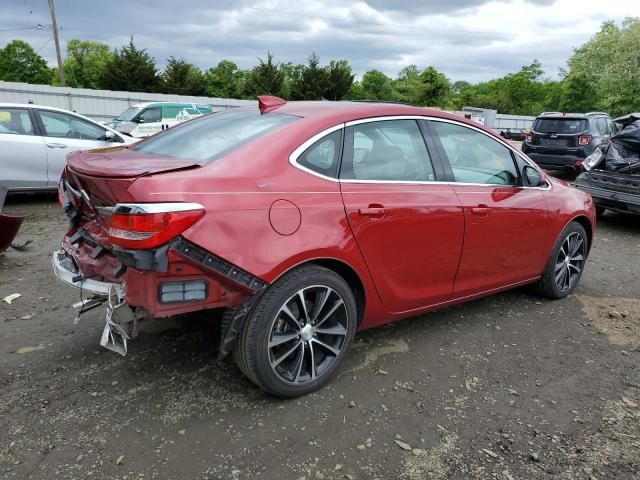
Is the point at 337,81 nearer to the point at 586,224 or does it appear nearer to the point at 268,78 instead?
the point at 268,78

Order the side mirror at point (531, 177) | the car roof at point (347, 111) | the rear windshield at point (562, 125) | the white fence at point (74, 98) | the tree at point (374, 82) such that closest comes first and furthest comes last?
the car roof at point (347, 111), the side mirror at point (531, 177), the rear windshield at point (562, 125), the white fence at point (74, 98), the tree at point (374, 82)

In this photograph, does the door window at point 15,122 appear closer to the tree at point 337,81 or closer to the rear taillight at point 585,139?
the rear taillight at point 585,139

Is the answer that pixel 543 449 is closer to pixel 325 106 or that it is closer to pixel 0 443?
pixel 325 106

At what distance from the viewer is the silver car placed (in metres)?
7.79

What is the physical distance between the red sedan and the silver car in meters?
5.33

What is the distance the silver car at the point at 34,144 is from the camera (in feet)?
25.5

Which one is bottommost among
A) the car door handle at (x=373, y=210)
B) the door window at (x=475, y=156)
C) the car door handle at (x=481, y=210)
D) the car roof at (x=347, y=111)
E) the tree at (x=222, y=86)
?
the tree at (x=222, y=86)

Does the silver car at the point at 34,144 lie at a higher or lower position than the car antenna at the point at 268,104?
lower

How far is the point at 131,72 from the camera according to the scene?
37.2 metres

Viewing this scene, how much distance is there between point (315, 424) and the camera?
2.83 m

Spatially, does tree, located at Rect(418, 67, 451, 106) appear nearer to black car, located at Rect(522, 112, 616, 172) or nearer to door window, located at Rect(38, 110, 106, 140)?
black car, located at Rect(522, 112, 616, 172)

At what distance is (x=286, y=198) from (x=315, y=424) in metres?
1.22

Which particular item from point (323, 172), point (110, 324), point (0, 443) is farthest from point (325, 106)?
point (0, 443)

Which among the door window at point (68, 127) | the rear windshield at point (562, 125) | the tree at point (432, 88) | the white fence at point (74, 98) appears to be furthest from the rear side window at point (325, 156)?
the tree at point (432, 88)
